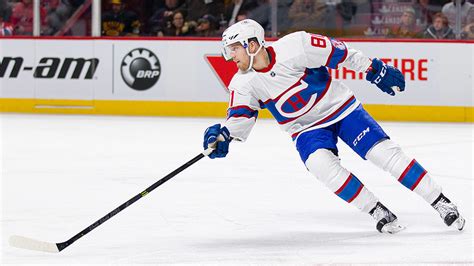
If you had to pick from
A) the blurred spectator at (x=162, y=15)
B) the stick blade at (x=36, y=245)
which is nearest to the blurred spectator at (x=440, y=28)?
the blurred spectator at (x=162, y=15)

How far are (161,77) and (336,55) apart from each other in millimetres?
5225

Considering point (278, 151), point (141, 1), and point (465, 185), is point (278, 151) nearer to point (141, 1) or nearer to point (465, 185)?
point (465, 185)

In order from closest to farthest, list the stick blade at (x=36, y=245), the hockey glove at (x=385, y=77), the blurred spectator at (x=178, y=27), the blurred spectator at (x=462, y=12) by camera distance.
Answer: the stick blade at (x=36, y=245) < the hockey glove at (x=385, y=77) < the blurred spectator at (x=462, y=12) < the blurred spectator at (x=178, y=27)

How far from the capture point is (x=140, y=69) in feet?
30.4

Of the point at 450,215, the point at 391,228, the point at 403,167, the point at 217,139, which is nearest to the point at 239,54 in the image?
the point at 217,139

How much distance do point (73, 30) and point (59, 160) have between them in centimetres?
338

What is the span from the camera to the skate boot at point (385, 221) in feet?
13.1

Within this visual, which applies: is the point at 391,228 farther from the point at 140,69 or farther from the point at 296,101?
the point at 140,69

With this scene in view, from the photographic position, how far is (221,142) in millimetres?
3949

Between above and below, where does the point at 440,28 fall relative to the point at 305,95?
below

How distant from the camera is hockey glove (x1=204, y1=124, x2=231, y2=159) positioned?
3.92m

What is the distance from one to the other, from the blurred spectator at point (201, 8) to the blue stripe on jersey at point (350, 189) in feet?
17.5

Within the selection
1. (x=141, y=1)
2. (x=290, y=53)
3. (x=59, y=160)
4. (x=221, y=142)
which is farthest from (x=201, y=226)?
(x=141, y=1)

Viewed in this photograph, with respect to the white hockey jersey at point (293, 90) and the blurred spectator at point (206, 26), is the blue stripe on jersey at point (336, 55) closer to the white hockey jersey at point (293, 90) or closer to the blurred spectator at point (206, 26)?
the white hockey jersey at point (293, 90)
